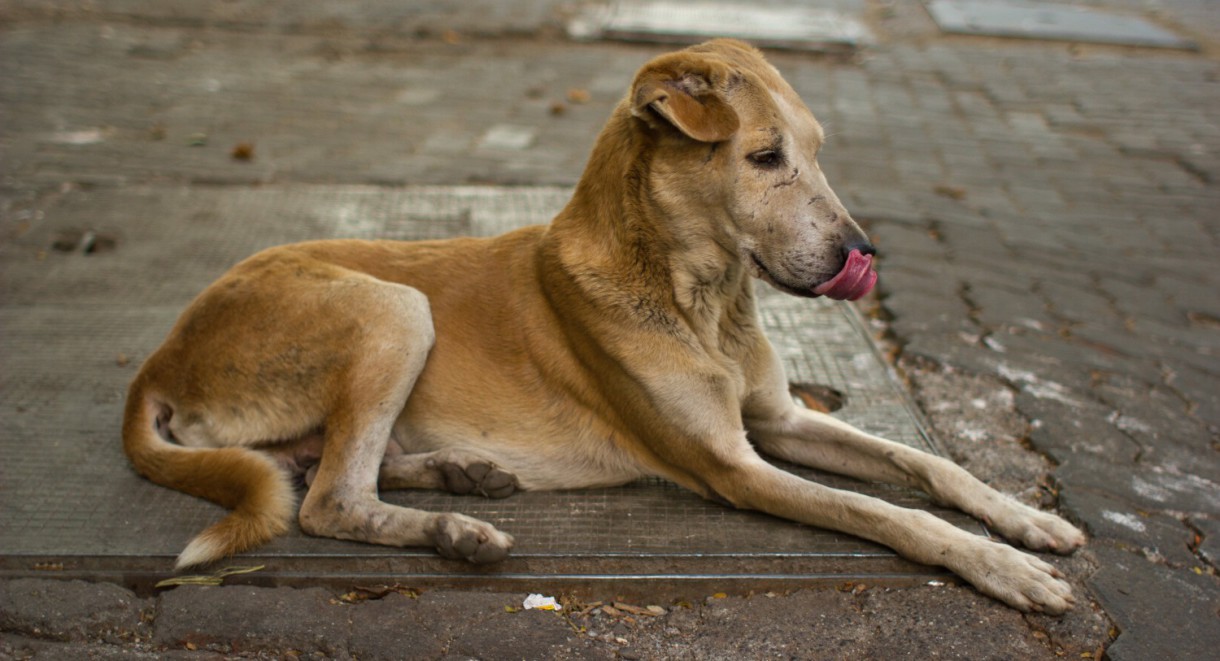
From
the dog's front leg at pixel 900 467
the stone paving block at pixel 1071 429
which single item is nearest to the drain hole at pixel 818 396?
the dog's front leg at pixel 900 467

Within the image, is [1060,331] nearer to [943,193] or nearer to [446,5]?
[943,193]

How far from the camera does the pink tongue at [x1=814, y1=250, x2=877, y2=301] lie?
10.1 ft

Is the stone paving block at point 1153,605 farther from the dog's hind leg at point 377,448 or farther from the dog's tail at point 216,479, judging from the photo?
the dog's tail at point 216,479

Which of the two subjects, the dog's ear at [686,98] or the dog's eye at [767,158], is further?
the dog's eye at [767,158]

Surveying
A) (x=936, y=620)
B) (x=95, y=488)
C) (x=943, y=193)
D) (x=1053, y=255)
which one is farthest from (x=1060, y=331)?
(x=95, y=488)

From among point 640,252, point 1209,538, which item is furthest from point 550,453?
point 1209,538

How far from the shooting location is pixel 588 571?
313cm

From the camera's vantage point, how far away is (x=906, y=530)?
310 cm

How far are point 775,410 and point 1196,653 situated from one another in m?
1.41

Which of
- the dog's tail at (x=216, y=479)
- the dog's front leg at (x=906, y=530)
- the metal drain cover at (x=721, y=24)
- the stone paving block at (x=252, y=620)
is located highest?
the metal drain cover at (x=721, y=24)

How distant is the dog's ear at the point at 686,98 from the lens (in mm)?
3027

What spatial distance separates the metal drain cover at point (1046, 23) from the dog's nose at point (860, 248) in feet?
27.0

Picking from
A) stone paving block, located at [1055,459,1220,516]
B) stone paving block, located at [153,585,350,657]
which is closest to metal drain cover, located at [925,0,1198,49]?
stone paving block, located at [1055,459,1220,516]

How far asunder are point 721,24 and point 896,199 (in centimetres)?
416
